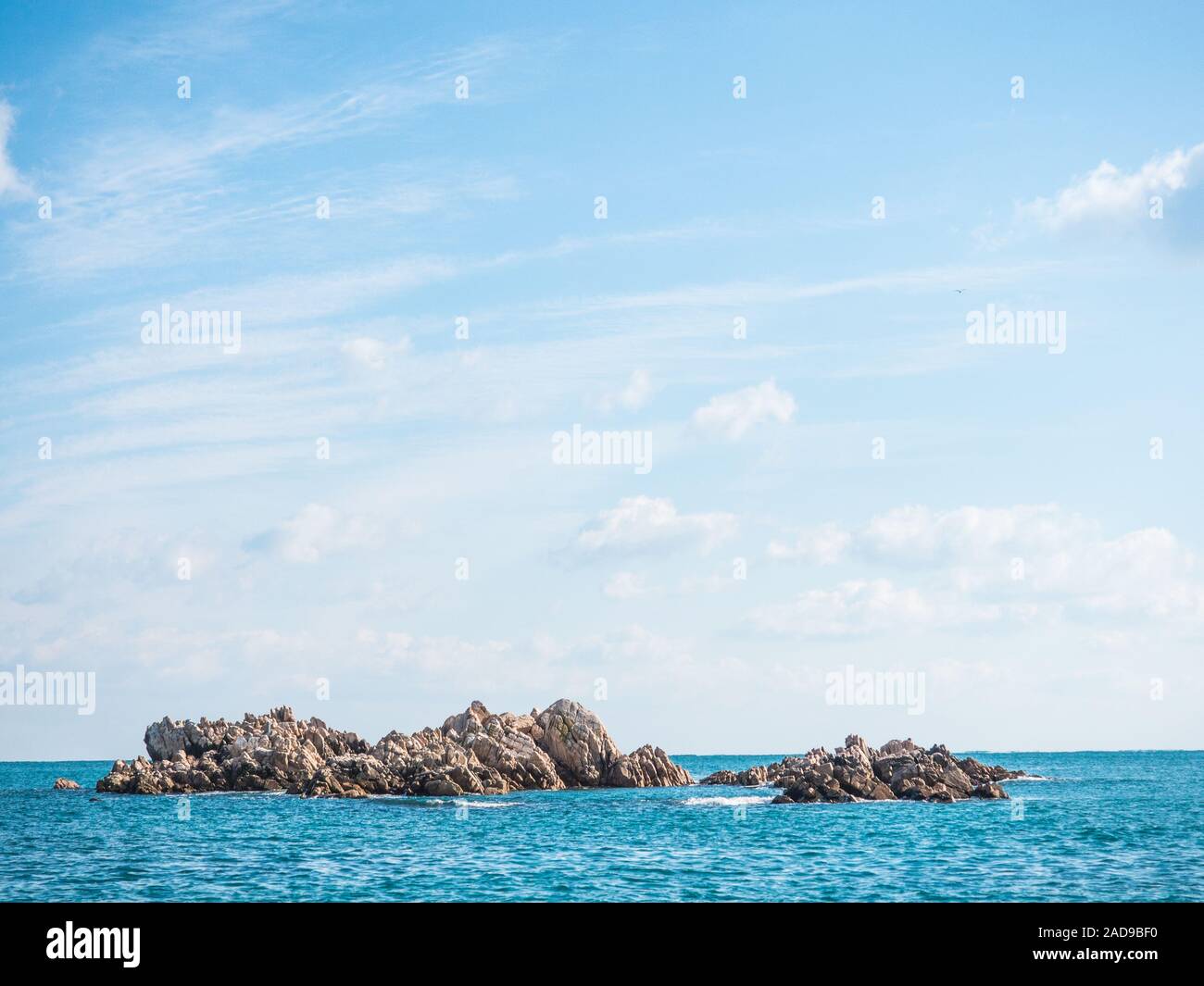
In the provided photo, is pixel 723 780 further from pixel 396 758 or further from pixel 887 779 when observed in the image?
pixel 396 758

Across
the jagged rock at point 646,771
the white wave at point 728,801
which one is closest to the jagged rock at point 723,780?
the jagged rock at point 646,771

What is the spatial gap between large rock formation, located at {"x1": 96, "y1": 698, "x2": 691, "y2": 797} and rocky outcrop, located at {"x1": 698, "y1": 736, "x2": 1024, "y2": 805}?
68.7ft

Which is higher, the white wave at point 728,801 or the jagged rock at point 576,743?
the jagged rock at point 576,743

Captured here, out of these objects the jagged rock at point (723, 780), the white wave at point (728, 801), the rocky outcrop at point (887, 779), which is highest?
the rocky outcrop at point (887, 779)

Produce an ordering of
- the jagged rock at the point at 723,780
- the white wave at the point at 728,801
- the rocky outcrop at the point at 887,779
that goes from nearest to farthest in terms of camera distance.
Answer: the white wave at the point at 728,801 → the rocky outcrop at the point at 887,779 → the jagged rock at the point at 723,780

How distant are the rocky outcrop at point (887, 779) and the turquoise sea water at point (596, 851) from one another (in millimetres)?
4078

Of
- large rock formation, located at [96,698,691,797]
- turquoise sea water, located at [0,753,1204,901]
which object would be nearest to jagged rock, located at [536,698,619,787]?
large rock formation, located at [96,698,691,797]

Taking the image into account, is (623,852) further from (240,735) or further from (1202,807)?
(240,735)

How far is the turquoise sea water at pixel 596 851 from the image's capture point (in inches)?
1640

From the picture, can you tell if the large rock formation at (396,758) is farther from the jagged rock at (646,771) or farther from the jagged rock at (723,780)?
the jagged rock at (723,780)

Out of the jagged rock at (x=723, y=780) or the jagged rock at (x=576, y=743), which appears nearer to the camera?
the jagged rock at (x=576, y=743)

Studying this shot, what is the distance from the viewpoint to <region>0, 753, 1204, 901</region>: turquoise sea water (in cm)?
4166
